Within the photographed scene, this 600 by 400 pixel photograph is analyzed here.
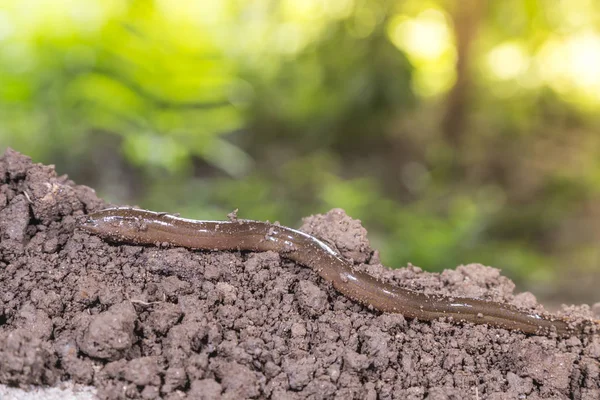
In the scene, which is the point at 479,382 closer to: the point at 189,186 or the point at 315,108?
the point at 189,186

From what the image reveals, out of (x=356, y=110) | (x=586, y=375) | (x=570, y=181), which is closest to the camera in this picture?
(x=586, y=375)

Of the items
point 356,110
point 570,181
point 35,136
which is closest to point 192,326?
point 35,136

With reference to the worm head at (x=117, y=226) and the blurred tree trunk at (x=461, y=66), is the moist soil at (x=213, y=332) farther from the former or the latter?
the blurred tree trunk at (x=461, y=66)

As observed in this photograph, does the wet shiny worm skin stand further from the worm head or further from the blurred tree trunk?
the blurred tree trunk

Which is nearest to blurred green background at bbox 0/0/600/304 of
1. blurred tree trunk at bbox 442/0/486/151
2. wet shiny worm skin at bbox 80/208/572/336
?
blurred tree trunk at bbox 442/0/486/151

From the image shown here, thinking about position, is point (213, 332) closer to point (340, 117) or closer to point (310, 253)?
point (310, 253)

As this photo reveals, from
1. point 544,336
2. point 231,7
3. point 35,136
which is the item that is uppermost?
point 231,7
